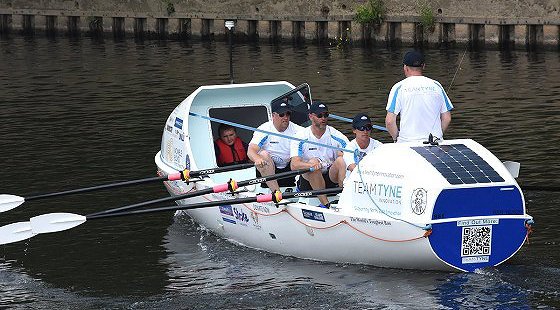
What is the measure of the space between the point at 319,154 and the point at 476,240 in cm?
358

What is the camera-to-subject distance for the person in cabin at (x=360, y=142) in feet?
63.9

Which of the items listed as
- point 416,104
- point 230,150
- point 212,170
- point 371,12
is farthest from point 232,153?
point 371,12

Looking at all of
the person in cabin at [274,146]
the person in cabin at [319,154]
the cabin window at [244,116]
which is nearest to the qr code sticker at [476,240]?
the person in cabin at [319,154]

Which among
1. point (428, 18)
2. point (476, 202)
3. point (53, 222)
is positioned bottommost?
point (53, 222)

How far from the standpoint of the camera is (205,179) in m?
21.7

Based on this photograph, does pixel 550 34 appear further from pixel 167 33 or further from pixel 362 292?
pixel 362 292

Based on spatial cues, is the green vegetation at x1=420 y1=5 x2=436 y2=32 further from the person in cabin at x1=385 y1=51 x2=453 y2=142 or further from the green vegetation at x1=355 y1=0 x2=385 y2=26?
the person in cabin at x1=385 y1=51 x2=453 y2=142

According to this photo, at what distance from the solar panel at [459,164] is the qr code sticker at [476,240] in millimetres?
639

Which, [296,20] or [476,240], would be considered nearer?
[476,240]

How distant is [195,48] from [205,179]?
30878mm

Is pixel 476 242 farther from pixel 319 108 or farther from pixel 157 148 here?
pixel 157 148

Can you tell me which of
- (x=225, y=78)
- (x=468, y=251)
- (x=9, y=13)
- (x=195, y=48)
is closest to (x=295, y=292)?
(x=468, y=251)

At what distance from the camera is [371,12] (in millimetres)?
48688

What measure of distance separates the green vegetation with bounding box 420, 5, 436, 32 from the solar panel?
29.2 meters
